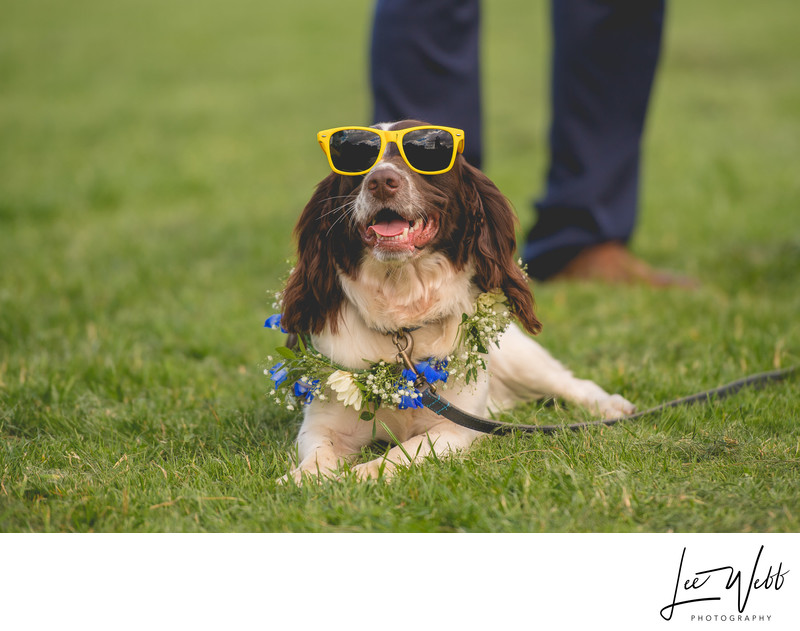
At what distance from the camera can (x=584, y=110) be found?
5.38 metres

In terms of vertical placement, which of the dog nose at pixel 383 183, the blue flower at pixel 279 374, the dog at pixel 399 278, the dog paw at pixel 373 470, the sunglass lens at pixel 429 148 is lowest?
the dog paw at pixel 373 470

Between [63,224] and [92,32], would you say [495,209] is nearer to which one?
[63,224]

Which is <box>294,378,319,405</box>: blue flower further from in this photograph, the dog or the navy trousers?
the navy trousers

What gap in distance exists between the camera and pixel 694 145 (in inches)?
387

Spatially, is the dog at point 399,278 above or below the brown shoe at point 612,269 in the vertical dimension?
above

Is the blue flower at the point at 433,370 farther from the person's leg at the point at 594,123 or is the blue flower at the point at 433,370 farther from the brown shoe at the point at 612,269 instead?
the person's leg at the point at 594,123

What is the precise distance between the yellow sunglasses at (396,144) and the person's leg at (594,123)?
274 centimetres

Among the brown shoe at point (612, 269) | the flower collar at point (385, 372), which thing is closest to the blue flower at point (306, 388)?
the flower collar at point (385, 372)

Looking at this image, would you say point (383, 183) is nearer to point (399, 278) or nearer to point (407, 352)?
point (399, 278)

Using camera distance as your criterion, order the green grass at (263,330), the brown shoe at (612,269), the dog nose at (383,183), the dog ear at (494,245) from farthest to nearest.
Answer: the brown shoe at (612,269), the dog ear at (494,245), the dog nose at (383,183), the green grass at (263,330)

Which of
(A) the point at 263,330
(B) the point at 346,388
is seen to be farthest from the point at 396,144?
(A) the point at 263,330

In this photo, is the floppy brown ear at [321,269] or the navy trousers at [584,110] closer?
the floppy brown ear at [321,269]

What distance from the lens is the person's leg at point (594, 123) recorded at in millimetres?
5160

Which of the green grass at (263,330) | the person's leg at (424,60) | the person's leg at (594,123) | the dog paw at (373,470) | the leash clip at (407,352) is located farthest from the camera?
the person's leg at (594,123)
